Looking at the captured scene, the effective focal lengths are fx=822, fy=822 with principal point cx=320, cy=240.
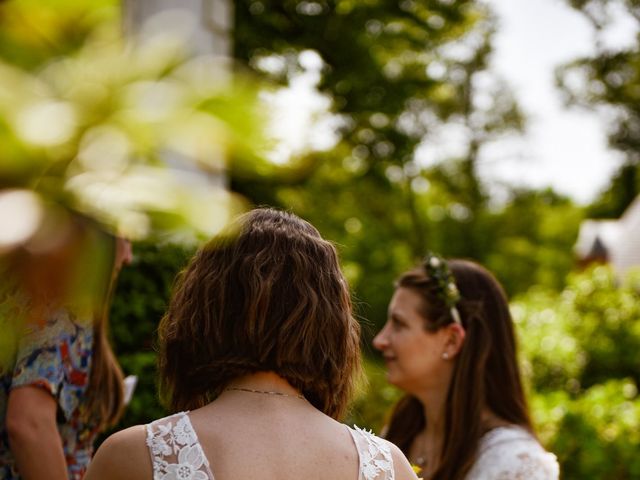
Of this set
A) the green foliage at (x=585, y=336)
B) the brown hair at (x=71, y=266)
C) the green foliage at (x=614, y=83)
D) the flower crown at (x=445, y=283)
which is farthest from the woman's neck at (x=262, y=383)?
the green foliage at (x=614, y=83)

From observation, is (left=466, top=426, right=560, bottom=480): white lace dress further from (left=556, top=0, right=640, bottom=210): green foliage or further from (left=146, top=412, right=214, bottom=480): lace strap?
(left=556, top=0, right=640, bottom=210): green foliage

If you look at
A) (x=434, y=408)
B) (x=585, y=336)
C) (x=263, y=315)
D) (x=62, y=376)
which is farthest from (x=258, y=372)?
(x=585, y=336)

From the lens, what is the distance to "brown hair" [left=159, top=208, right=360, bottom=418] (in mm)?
1882

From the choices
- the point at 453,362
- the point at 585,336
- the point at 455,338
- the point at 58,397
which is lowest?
the point at 585,336

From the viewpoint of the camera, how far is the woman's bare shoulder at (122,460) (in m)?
1.73

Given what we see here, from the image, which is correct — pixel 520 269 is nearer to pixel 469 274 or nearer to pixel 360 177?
pixel 360 177

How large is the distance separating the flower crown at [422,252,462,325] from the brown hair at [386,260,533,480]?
0.02 metres

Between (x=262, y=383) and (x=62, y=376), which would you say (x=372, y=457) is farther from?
(x=62, y=376)

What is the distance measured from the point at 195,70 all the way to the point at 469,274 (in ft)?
10.1

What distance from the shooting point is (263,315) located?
187 cm

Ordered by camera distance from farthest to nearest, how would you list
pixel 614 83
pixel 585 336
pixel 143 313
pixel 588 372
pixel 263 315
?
pixel 614 83 < pixel 585 336 < pixel 588 372 < pixel 143 313 < pixel 263 315

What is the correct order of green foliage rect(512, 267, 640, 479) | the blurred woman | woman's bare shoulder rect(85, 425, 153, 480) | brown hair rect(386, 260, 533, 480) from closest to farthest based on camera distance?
woman's bare shoulder rect(85, 425, 153, 480) < the blurred woman < brown hair rect(386, 260, 533, 480) < green foliage rect(512, 267, 640, 479)

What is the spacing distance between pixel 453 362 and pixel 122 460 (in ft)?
6.65

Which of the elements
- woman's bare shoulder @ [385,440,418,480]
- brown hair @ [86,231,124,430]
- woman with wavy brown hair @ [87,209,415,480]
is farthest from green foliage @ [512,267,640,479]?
woman with wavy brown hair @ [87,209,415,480]
